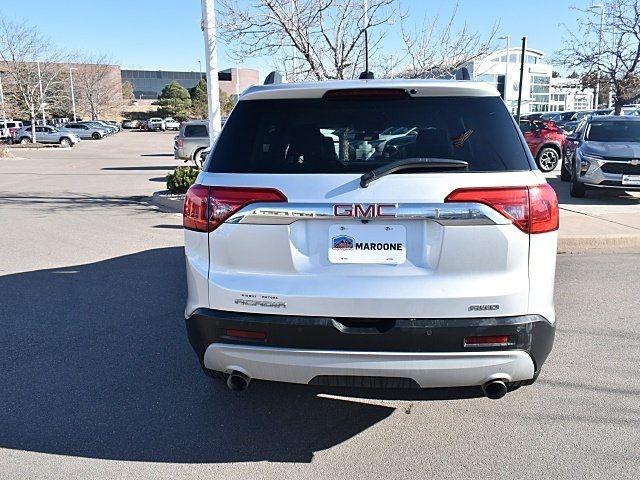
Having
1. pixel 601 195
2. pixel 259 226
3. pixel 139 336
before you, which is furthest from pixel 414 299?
pixel 601 195

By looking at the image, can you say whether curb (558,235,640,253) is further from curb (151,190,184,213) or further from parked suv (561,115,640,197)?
curb (151,190,184,213)

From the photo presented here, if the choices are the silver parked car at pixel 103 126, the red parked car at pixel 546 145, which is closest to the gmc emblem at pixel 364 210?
the red parked car at pixel 546 145

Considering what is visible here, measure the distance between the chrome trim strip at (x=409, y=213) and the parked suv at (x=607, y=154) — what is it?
9556 millimetres

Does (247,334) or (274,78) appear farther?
(274,78)

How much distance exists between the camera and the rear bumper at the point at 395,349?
2602 mm

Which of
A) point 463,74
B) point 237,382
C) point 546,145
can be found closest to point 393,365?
point 237,382

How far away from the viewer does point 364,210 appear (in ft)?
8.47

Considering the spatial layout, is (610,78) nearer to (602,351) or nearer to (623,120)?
(623,120)

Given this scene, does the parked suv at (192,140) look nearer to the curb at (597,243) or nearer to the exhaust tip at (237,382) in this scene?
→ the curb at (597,243)

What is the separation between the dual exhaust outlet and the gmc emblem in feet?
3.23

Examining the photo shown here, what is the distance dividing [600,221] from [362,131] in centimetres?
738

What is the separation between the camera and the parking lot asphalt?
2926mm

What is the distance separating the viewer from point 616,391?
367 centimetres

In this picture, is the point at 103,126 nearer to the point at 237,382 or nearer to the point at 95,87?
the point at 95,87
